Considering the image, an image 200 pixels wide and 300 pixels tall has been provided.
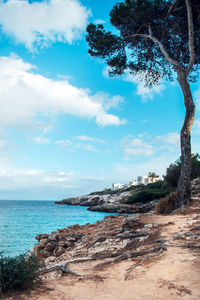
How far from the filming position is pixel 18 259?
3701 millimetres

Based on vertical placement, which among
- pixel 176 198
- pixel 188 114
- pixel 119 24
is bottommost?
pixel 176 198

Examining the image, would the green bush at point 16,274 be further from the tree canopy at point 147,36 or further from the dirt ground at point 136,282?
the tree canopy at point 147,36

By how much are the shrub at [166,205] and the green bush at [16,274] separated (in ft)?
27.2

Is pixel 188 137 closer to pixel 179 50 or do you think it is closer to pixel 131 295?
pixel 179 50

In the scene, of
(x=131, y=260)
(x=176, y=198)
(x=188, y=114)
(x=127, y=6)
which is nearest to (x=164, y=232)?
(x=131, y=260)

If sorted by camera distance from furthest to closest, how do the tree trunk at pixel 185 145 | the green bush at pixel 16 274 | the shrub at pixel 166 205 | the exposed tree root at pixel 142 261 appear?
the tree trunk at pixel 185 145
the shrub at pixel 166 205
the exposed tree root at pixel 142 261
the green bush at pixel 16 274

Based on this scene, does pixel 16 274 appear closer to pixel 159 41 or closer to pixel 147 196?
pixel 159 41

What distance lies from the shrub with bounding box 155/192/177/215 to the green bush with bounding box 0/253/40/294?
828 centimetres

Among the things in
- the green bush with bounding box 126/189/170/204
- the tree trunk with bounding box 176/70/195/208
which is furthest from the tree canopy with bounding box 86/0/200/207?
the green bush with bounding box 126/189/170/204

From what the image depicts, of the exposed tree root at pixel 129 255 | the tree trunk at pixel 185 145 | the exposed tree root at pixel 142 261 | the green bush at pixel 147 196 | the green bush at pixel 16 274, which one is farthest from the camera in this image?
the green bush at pixel 147 196

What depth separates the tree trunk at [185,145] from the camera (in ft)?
37.0

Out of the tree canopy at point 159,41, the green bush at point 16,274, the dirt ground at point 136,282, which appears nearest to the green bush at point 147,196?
the tree canopy at point 159,41

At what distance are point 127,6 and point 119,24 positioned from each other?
4.29 feet

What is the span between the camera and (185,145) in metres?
11.8
